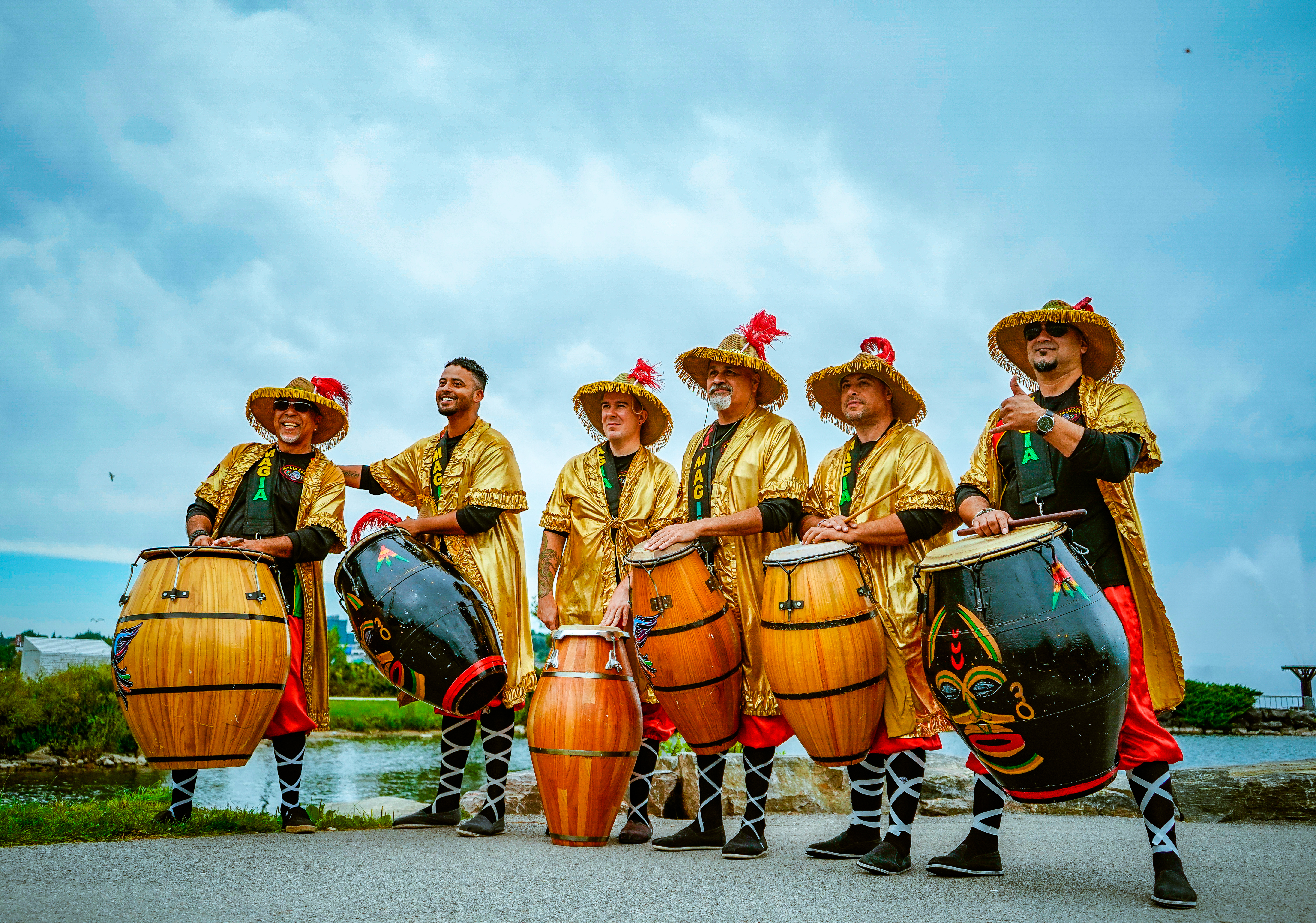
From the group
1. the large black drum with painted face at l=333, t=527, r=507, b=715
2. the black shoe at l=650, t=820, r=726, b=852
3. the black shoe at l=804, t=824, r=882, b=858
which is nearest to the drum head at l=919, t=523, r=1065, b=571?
the black shoe at l=804, t=824, r=882, b=858

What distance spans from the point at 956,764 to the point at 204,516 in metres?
4.90

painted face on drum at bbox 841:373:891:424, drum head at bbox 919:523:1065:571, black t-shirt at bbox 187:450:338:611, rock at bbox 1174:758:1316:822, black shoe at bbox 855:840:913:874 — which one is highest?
painted face on drum at bbox 841:373:891:424

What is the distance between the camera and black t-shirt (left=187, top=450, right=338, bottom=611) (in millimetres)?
4273

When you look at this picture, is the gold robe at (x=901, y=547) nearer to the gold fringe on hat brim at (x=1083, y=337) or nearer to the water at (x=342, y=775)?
the gold fringe on hat brim at (x=1083, y=337)

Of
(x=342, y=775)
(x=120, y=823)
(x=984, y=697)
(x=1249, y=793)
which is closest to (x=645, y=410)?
(x=984, y=697)

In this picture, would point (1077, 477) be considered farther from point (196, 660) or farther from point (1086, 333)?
point (196, 660)

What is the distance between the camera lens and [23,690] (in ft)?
38.2

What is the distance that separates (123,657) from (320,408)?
1.63 meters

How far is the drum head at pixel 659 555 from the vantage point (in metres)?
3.55

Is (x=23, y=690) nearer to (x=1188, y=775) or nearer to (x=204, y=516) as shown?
(x=204, y=516)

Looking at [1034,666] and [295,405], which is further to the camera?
[295,405]

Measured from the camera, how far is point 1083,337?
134 inches

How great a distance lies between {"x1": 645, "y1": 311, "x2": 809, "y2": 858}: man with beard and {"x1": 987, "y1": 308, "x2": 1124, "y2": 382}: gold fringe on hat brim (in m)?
0.96

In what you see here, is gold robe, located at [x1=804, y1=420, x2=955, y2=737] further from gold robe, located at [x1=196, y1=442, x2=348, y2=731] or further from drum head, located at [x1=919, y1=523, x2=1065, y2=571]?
gold robe, located at [x1=196, y1=442, x2=348, y2=731]
